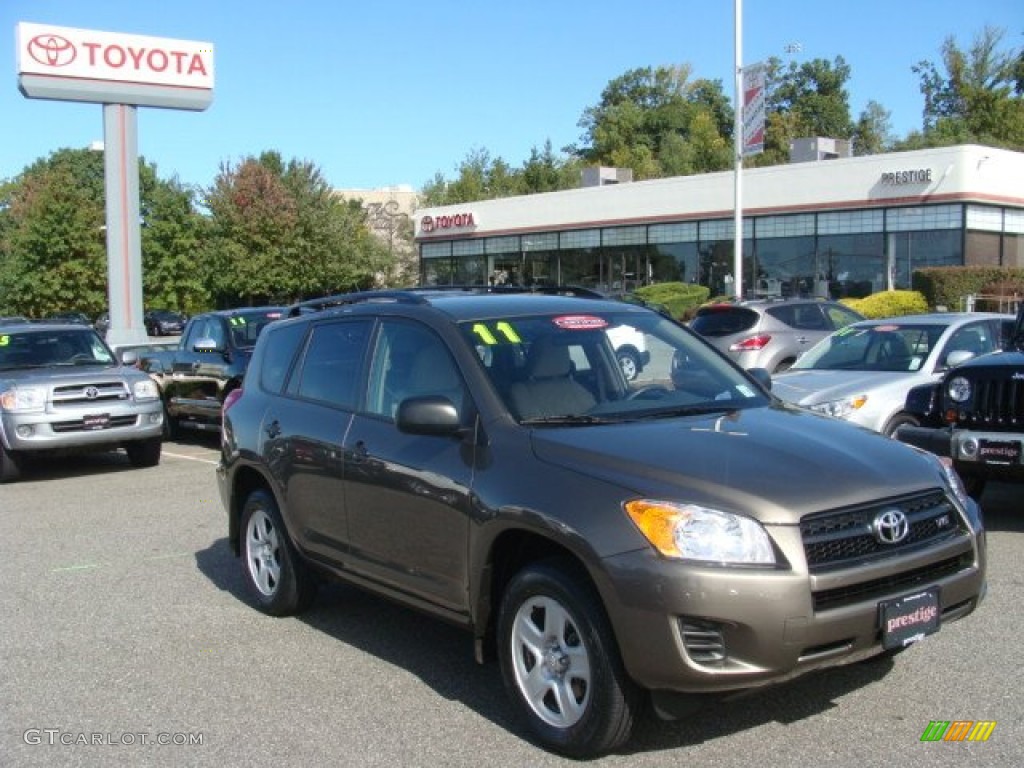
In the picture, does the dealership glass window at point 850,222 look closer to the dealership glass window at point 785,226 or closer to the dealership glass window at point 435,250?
the dealership glass window at point 785,226

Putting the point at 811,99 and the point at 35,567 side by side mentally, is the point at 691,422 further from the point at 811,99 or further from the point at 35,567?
the point at 811,99

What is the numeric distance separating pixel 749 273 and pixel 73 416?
27.0 metres

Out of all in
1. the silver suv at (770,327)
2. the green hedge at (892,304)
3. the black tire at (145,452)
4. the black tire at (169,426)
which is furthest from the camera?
the green hedge at (892,304)

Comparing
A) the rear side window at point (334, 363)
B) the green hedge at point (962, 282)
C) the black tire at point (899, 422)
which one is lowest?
the black tire at point (899, 422)

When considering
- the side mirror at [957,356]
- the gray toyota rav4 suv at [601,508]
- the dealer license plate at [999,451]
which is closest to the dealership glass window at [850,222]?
the side mirror at [957,356]

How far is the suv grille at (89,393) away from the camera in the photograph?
12.1 m

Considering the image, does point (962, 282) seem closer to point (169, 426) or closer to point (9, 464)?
point (169, 426)

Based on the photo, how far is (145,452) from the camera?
42.7 feet

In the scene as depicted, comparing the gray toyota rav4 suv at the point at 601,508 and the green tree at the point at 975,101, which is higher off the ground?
the green tree at the point at 975,101

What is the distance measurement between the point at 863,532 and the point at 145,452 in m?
10.7

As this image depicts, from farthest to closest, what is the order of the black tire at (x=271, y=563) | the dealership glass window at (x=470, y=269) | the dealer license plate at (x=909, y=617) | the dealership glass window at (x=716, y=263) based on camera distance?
the dealership glass window at (x=470, y=269)
the dealership glass window at (x=716, y=263)
the black tire at (x=271, y=563)
the dealer license plate at (x=909, y=617)

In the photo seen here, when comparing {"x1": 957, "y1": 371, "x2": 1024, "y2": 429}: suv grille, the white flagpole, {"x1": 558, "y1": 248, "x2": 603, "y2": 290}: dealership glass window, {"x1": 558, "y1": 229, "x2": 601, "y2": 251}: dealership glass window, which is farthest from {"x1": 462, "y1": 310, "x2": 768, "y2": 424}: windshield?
{"x1": 558, "y1": 229, "x2": 601, "y2": 251}: dealership glass window

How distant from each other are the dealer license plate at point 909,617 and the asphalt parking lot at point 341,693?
0.47m

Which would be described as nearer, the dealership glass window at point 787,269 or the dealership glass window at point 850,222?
the dealership glass window at point 850,222
